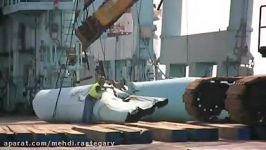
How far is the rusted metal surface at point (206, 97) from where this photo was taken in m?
14.4

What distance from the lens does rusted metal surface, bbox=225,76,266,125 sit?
40.1ft

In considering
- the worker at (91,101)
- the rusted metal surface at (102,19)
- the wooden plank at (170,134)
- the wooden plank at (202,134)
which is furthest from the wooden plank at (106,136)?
the rusted metal surface at (102,19)

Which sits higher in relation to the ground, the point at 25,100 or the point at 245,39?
the point at 245,39

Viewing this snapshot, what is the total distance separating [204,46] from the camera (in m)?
23.7

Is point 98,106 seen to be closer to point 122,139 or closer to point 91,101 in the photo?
point 91,101

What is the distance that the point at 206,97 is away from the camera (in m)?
14.5

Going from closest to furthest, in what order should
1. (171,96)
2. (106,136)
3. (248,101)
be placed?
(106,136)
(248,101)
(171,96)

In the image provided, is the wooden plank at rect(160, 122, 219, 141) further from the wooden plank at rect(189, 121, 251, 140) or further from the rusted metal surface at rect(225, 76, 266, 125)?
the rusted metal surface at rect(225, 76, 266, 125)

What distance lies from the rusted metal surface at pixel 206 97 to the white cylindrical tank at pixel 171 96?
41.6 inches

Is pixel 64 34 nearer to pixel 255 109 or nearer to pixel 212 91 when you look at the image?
pixel 212 91

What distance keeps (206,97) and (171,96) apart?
230 centimetres

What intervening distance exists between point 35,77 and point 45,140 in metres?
19.4

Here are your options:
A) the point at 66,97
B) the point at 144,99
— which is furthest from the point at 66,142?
the point at 66,97

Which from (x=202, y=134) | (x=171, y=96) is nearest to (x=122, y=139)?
(x=202, y=134)
